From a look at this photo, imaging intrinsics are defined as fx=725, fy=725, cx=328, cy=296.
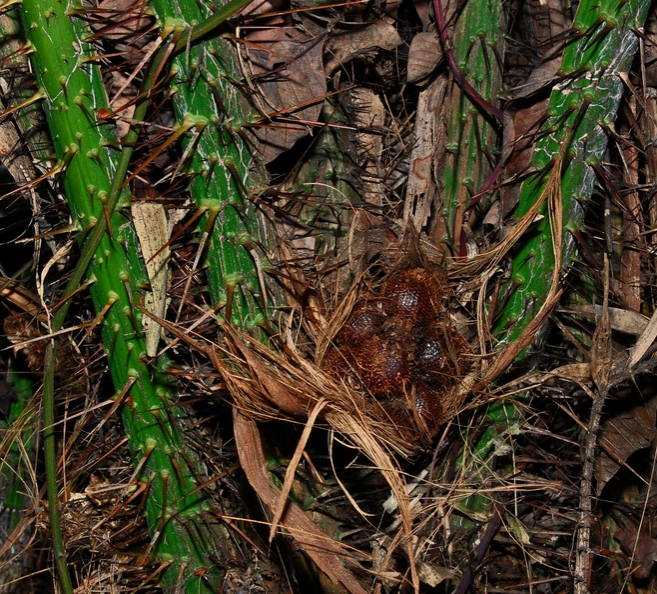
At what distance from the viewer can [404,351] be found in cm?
111

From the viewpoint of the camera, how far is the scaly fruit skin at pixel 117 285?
102 centimetres

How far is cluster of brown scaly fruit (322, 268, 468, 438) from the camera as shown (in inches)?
43.2

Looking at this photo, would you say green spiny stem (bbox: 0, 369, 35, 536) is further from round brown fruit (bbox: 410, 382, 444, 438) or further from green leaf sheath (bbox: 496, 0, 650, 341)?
green leaf sheath (bbox: 496, 0, 650, 341)

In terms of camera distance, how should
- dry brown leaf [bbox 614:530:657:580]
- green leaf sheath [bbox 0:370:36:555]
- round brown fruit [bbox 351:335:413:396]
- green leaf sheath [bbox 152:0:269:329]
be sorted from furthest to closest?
green leaf sheath [bbox 0:370:36:555]
dry brown leaf [bbox 614:530:657:580]
round brown fruit [bbox 351:335:413:396]
green leaf sheath [bbox 152:0:269:329]

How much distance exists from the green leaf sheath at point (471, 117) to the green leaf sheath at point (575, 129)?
0.37 ft

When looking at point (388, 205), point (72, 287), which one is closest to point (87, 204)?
point (72, 287)

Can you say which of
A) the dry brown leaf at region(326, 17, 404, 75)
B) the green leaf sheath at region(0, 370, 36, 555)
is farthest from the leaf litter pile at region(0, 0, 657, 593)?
the green leaf sheath at region(0, 370, 36, 555)

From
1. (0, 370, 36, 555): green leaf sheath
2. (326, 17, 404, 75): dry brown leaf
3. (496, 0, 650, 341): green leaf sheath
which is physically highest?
(326, 17, 404, 75): dry brown leaf

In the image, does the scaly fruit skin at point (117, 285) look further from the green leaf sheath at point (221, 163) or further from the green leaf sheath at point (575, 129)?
the green leaf sheath at point (575, 129)

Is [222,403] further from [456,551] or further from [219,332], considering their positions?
[456,551]

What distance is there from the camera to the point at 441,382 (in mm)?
1123

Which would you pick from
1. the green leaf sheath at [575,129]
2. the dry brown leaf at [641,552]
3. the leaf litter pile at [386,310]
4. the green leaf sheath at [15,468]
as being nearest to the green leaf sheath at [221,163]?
the leaf litter pile at [386,310]

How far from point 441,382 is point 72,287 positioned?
576mm

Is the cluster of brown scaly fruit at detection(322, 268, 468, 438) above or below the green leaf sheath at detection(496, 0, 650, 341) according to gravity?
below
